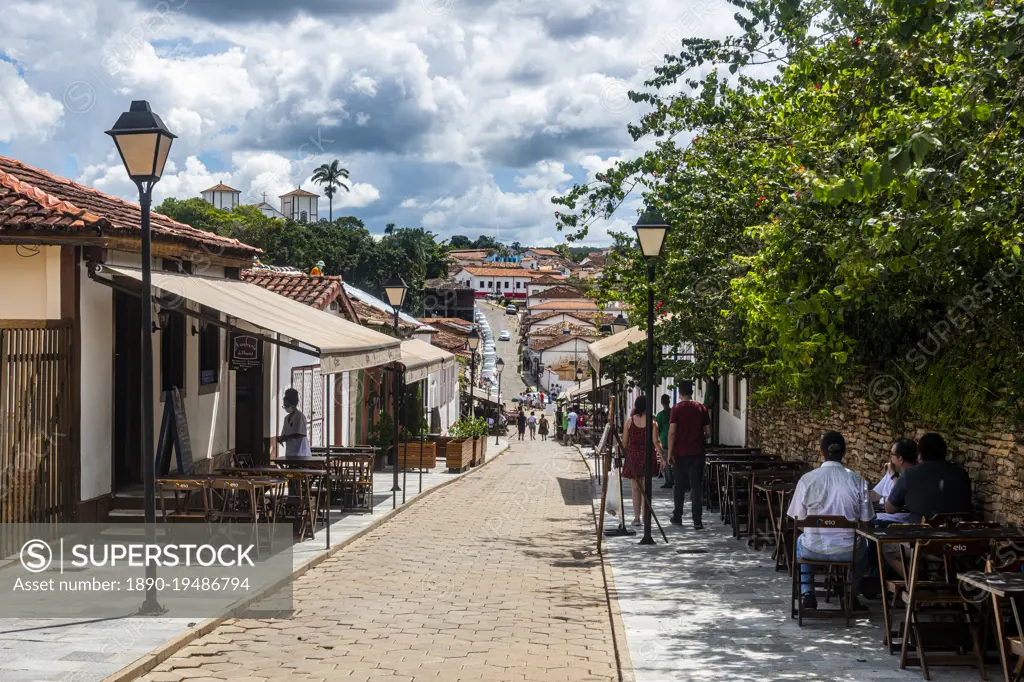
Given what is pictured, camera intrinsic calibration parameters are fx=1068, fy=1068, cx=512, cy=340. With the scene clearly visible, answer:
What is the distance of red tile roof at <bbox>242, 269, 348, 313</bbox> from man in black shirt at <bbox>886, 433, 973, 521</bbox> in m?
13.9

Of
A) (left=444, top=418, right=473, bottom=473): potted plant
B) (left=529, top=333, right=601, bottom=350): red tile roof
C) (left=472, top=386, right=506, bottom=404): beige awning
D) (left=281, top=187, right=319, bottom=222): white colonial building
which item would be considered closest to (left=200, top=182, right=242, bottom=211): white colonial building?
(left=281, top=187, right=319, bottom=222): white colonial building

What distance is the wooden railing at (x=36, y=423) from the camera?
933 centimetres

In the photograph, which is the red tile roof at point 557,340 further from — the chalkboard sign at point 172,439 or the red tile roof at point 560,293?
the chalkboard sign at point 172,439

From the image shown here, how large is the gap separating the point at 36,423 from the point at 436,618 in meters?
4.33

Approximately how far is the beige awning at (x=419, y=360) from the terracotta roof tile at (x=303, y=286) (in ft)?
6.12

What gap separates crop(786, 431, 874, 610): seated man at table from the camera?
7.99 meters

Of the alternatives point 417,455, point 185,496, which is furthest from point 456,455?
point 185,496

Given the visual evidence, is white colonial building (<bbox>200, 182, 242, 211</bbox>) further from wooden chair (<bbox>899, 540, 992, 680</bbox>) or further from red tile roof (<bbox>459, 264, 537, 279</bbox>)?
wooden chair (<bbox>899, 540, 992, 680</bbox>)

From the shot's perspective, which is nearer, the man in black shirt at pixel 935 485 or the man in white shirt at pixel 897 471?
the man in black shirt at pixel 935 485

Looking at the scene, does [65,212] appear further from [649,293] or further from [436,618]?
[649,293]

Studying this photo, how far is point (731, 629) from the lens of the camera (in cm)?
784

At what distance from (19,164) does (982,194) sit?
10.8m

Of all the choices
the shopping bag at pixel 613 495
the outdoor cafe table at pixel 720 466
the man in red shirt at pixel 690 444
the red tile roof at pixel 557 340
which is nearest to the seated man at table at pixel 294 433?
the shopping bag at pixel 613 495

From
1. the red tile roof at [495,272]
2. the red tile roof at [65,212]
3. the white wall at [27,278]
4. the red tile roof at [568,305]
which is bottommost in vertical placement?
the white wall at [27,278]
